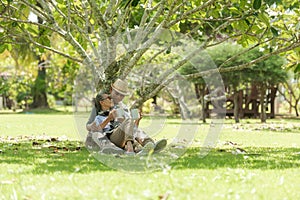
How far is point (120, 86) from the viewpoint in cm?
677

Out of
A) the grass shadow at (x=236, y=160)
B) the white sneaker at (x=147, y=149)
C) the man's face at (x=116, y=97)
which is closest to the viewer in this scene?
the grass shadow at (x=236, y=160)

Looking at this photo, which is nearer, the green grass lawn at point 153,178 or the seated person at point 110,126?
the green grass lawn at point 153,178

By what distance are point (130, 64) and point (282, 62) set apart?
11314 mm

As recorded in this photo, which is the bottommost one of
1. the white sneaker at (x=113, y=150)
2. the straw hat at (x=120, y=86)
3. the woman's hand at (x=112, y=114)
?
the white sneaker at (x=113, y=150)

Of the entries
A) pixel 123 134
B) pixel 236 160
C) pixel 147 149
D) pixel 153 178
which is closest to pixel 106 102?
pixel 123 134

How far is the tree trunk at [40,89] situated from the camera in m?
28.2

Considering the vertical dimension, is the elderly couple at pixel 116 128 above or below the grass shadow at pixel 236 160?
above

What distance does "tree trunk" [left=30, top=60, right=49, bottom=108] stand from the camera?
1112 inches

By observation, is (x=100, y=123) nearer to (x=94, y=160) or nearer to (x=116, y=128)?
(x=116, y=128)

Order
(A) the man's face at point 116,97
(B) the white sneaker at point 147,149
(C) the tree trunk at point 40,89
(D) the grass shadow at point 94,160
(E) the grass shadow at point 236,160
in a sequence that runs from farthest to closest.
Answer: (C) the tree trunk at point 40,89 → (A) the man's face at point 116,97 → (B) the white sneaker at point 147,149 → (E) the grass shadow at point 236,160 → (D) the grass shadow at point 94,160

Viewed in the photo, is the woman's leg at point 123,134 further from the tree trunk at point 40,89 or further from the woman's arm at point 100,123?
the tree trunk at point 40,89

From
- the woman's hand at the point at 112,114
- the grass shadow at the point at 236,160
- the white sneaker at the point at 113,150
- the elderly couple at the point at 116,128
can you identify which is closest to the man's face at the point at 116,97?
the elderly couple at the point at 116,128

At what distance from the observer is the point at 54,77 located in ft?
96.1

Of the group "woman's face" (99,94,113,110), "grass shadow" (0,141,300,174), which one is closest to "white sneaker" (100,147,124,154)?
"grass shadow" (0,141,300,174)
